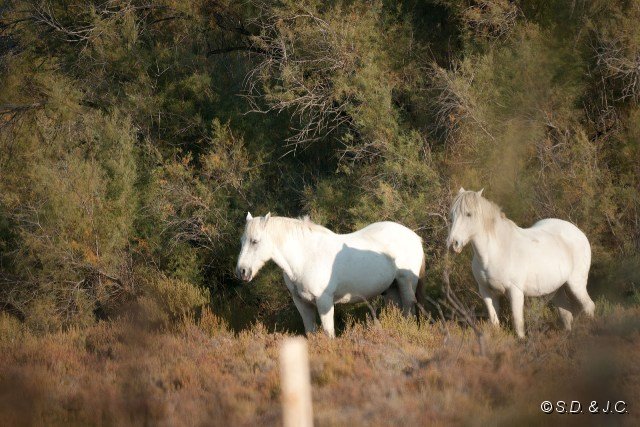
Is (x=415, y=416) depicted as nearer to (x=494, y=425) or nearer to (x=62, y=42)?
(x=494, y=425)

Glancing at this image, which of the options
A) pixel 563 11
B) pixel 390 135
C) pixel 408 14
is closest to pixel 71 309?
pixel 390 135

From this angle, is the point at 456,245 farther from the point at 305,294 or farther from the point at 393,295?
the point at 393,295

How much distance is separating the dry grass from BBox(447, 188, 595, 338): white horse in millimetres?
458

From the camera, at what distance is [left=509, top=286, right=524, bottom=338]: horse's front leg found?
841cm

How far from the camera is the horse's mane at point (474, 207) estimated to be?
859 centimetres

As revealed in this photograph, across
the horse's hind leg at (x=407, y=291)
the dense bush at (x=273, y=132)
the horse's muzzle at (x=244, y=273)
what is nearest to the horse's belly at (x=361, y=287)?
the horse's hind leg at (x=407, y=291)

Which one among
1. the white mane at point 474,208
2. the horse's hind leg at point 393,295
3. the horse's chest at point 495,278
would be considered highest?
the white mane at point 474,208

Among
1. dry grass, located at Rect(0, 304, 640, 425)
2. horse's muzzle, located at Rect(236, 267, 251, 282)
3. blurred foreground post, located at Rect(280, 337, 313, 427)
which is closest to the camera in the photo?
blurred foreground post, located at Rect(280, 337, 313, 427)

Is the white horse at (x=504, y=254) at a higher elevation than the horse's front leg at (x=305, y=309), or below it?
higher

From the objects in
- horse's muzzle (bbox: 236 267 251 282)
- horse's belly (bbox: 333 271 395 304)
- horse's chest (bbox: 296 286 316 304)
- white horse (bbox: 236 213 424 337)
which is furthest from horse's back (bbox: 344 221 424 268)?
horse's muzzle (bbox: 236 267 251 282)

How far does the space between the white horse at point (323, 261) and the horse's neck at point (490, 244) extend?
186cm

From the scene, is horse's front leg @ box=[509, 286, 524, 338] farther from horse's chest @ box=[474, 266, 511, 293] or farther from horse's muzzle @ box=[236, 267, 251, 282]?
horse's muzzle @ box=[236, 267, 251, 282]

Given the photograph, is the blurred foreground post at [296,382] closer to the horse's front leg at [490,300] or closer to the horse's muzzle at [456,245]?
the horse's muzzle at [456,245]

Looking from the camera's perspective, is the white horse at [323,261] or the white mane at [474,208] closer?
the white mane at [474,208]
